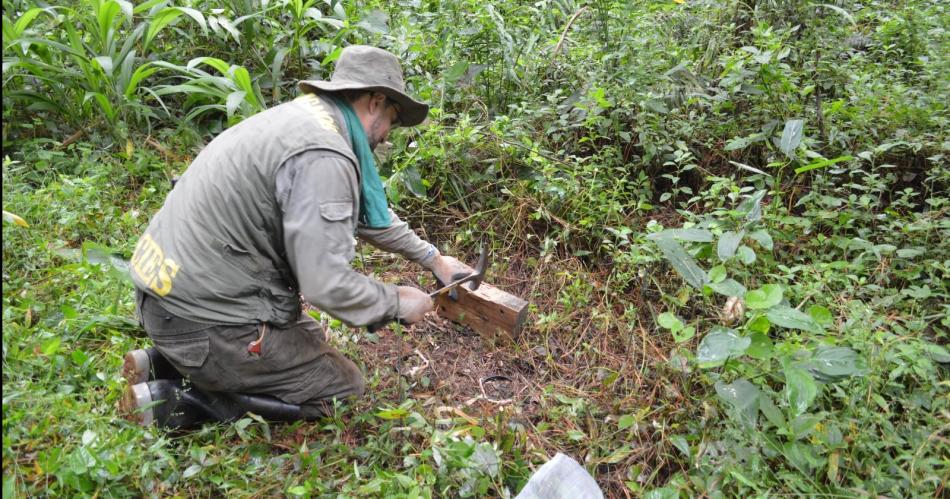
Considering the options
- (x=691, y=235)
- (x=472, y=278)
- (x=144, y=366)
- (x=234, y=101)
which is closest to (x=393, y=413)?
(x=472, y=278)

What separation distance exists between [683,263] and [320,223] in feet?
4.80

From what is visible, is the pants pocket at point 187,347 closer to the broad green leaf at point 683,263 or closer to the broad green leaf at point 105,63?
the broad green leaf at point 683,263

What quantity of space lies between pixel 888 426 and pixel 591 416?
41.8 inches

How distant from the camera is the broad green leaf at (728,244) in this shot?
107 inches

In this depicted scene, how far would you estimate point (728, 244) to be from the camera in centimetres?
274

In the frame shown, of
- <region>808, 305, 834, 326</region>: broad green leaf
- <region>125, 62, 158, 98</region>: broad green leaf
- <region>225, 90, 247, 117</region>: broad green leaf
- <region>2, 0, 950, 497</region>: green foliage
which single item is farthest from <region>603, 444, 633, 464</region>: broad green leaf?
<region>125, 62, 158, 98</region>: broad green leaf

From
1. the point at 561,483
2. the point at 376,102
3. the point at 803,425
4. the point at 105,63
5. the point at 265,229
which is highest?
the point at 376,102

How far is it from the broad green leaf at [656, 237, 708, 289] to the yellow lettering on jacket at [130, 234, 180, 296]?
6.24ft

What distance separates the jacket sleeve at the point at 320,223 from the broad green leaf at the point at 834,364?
163cm

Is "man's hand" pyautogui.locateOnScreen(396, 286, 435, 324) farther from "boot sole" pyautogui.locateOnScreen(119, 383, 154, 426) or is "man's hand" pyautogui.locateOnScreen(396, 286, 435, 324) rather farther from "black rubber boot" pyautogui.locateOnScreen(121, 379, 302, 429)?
"boot sole" pyautogui.locateOnScreen(119, 383, 154, 426)

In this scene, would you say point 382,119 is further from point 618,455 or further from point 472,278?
point 618,455

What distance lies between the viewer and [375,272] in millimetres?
3691

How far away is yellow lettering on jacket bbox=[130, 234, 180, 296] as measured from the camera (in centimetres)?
241

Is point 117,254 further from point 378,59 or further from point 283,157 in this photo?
point 378,59
